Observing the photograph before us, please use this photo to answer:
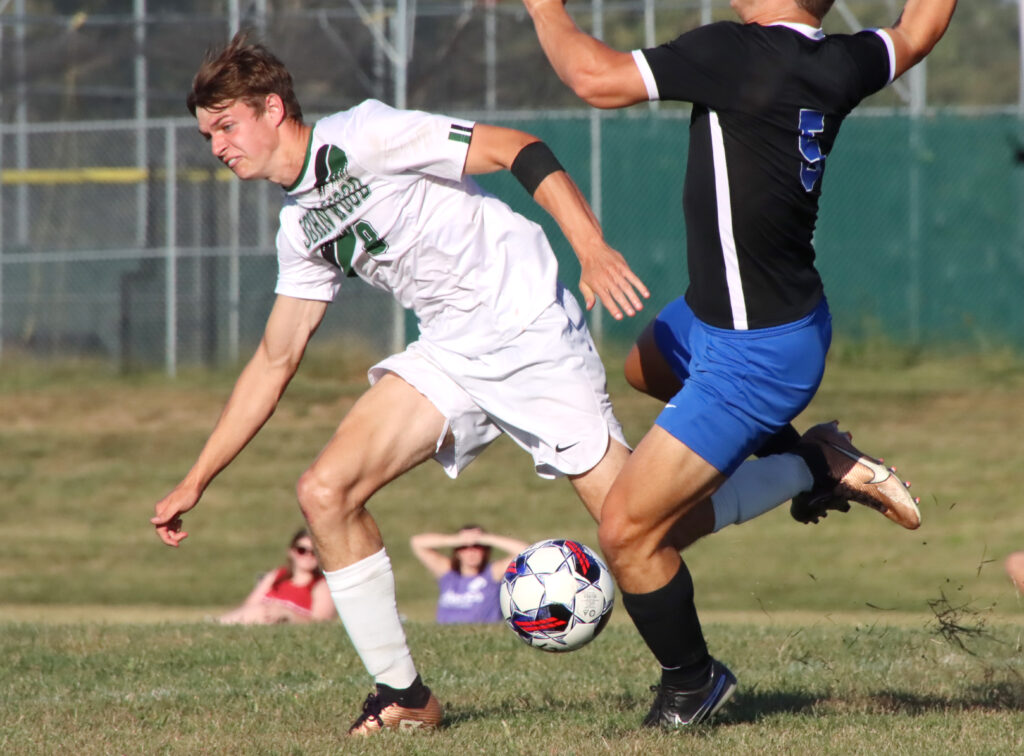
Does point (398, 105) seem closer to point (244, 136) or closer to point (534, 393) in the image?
point (244, 136)

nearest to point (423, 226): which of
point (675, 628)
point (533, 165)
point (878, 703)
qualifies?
point (533, 165)

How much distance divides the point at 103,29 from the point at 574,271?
320 inches

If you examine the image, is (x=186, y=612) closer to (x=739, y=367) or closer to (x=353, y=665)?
(x=353, y=665)

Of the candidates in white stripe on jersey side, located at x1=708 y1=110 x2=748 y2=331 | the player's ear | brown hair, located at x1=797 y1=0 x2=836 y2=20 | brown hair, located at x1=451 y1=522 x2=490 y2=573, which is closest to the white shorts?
white stripe on jersey side, located at x1=708 y1=110 x2=748 y2=331

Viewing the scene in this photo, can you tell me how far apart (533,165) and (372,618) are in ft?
5.24

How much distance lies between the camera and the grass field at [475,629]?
5.09 m

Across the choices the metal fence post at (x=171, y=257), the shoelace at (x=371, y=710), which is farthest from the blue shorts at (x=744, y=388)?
the metal fence post at (x=171, y=257)

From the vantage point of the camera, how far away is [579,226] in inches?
177

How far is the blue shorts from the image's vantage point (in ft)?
14.8

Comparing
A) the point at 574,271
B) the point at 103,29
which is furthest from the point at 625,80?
the point at 103,29

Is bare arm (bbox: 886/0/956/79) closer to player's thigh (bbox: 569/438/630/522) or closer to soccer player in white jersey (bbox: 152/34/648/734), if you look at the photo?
soccer player in white jersey (bbox: 152/34/648/734)

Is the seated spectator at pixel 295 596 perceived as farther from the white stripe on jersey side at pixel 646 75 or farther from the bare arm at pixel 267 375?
the white stripe on jersey side at pixel 646 75

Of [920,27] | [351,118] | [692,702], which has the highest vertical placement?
[920,27]

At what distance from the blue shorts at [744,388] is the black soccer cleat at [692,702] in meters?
0.76
